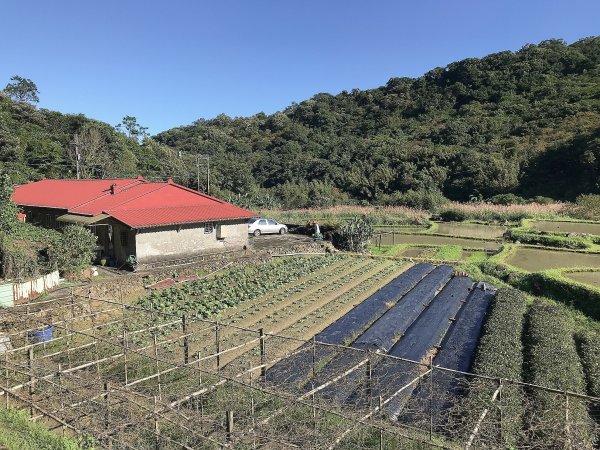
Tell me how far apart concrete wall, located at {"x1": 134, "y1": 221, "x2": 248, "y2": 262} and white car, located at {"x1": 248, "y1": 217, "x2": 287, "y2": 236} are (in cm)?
633

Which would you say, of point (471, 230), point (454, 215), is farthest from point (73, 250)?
point (454, 215)

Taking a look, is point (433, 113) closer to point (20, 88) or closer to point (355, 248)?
point (355, 248)

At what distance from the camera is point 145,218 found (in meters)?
23.4

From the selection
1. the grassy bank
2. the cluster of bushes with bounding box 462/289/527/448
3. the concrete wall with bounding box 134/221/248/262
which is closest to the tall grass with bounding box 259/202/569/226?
the concrete wall with bounding box 134/221/248/262

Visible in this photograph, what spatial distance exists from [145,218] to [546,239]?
26829mm

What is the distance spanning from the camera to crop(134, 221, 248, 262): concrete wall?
23047mm

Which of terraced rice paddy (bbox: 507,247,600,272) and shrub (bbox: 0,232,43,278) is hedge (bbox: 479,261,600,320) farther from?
shrub (bbox: 0,232,43,278)

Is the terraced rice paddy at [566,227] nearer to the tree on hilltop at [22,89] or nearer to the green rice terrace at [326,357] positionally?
the green rice terrace at [326,357]

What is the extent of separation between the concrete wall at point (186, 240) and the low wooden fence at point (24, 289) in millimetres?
4682

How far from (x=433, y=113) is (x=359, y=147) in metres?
19.5

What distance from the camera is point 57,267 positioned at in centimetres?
1994

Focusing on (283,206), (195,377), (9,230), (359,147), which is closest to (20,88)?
(283,206)

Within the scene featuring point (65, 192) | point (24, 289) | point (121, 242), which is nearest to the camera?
point (24, 289)

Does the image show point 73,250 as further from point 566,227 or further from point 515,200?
point 515,200
